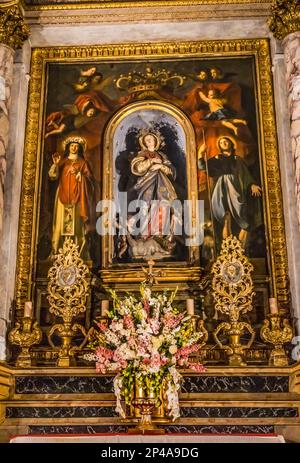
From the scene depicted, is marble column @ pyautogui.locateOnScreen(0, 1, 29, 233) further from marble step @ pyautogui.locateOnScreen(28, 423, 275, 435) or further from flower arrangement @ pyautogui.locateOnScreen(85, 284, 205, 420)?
marble step @ pyautogui.locateOnScreen(28, 423, 275, 435)

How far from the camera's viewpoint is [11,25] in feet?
29.1

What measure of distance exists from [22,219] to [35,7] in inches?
147

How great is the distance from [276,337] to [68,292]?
2.77 metres

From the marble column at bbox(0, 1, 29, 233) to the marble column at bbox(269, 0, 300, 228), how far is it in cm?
390

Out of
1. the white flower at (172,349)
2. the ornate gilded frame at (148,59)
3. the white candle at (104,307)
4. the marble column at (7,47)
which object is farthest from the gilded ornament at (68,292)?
the white flower at (172,349)

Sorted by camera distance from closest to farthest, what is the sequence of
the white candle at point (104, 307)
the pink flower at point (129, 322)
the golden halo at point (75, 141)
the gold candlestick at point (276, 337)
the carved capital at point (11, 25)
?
the pink flower at point (129, 322), the gold candlestick at point (276, 337), the white candle at point (104, 307), the carved capital at point (11, 25), the golden halo at point (75, 141)

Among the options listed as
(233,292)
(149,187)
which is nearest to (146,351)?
(233,292)

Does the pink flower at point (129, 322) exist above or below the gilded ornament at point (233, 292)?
below

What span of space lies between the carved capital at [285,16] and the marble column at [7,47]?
389 cm

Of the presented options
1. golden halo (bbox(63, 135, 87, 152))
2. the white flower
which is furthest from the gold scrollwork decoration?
golden halo (bbox(63, 135, 87, 152))

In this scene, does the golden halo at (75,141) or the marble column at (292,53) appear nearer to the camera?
the marble column at (292,53)

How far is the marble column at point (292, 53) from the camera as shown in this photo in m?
8.01

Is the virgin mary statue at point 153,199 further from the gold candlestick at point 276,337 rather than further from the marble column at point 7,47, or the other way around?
the marble column at point 7,47

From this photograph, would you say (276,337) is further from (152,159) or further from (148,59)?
(148,59)
